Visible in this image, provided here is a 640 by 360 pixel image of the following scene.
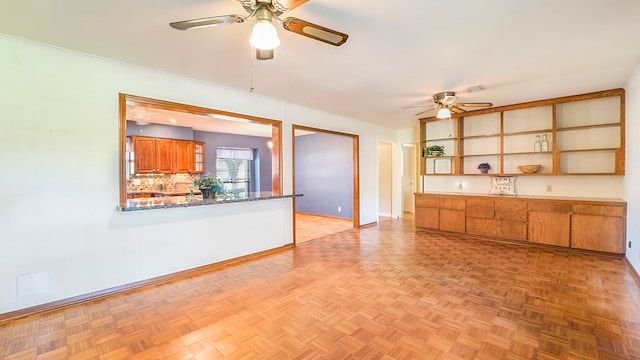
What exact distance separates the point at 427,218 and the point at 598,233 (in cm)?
254

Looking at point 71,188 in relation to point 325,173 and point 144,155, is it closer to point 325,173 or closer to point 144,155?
point 144,155

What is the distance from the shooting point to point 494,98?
449cm

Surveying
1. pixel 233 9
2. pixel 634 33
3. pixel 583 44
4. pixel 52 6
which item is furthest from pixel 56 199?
pixel 634 33

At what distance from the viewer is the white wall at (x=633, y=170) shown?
332cm

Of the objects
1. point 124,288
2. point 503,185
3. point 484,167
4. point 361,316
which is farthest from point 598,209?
point 124,288

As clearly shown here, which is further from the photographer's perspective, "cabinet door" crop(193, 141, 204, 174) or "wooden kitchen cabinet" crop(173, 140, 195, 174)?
"cabinet door" crop(193, 141, 204, 174)

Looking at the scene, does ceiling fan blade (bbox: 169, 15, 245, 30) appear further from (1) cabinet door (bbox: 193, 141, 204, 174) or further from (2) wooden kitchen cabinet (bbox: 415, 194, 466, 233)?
(1) cabinet door (bbox: 193, 141, 204, 174)

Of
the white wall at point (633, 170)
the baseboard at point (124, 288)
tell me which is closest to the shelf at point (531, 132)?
the white wall at point (633, 170)

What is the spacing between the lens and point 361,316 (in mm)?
2459

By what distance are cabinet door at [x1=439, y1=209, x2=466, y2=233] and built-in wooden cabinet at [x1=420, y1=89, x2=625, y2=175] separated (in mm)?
835

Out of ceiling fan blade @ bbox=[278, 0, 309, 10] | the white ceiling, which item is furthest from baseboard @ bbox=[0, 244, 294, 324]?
ceiling fan blade @ bbox=[278, 0, 309, 10]

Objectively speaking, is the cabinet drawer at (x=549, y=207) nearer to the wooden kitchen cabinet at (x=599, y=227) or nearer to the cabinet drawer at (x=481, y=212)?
the wooden kitchen cabinet at (x=599, y=227)

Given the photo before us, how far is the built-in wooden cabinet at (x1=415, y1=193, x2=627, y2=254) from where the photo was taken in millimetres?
4035

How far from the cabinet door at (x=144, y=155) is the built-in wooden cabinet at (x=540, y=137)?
6.25m
